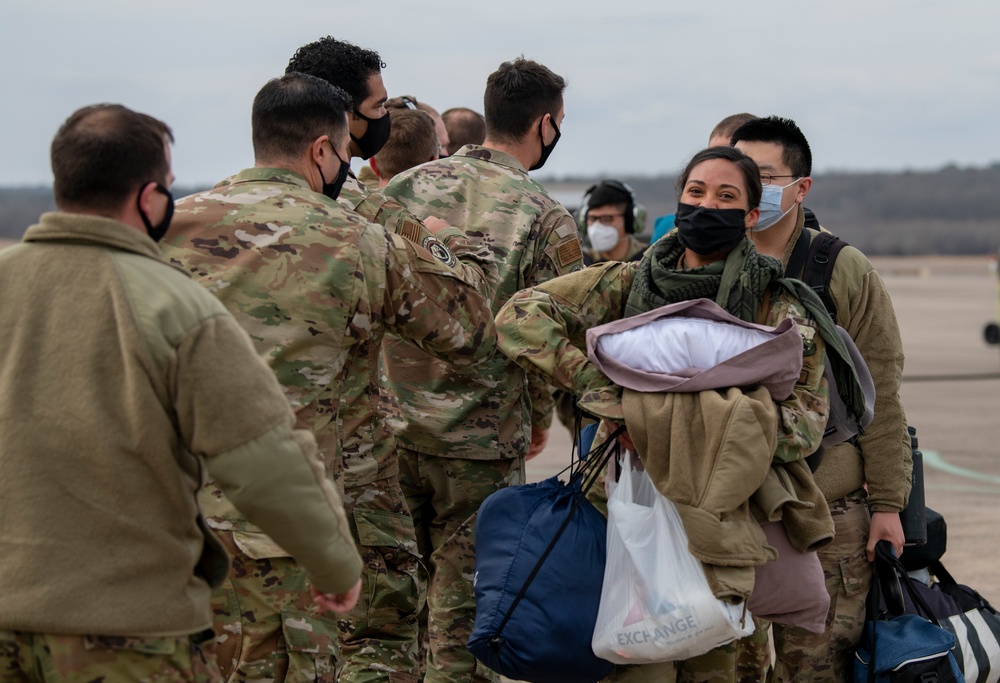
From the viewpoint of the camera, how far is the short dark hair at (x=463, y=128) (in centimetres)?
730

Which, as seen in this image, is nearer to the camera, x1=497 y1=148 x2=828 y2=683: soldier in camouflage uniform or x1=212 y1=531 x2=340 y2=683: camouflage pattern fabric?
x1=212 y1=531 x2=340 y2=683: camouflage pattern fabric

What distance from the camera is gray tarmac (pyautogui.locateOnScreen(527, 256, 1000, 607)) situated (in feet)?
26.5

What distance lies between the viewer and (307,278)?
342 cm

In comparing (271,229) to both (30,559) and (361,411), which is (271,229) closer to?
(361,411)

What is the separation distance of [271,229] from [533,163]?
2.00 metres

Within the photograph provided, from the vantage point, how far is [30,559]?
2.58m

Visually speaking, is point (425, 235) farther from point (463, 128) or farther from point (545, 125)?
point (463, 128)

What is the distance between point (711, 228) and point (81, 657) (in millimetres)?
2233

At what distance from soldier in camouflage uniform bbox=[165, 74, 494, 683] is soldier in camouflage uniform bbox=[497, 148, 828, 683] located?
182mm

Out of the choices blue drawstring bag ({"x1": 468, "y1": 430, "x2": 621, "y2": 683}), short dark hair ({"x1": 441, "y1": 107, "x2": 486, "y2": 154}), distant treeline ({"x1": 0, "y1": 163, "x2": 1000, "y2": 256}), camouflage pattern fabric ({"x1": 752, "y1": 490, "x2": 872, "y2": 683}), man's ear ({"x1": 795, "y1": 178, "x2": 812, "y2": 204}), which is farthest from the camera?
distant treeline ({"x1": 0, "y1": 163, "x2": 1000, "y2": 256})

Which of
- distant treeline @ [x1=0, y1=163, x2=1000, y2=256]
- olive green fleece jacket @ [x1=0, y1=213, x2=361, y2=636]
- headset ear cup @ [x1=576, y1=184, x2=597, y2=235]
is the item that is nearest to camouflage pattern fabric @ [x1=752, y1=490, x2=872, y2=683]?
olive green fleece jacket @ [x1=0, y1=213, x2=361, y2=636]

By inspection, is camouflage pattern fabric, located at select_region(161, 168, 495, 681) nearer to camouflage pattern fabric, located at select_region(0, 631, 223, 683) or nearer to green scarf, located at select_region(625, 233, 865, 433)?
green scarf, located at select_region(625, 233, 865, 433)

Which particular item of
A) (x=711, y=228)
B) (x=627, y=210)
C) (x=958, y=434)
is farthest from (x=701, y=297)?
(x=958, y=434)

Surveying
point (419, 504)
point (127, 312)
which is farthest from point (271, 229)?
point (419, 504)
